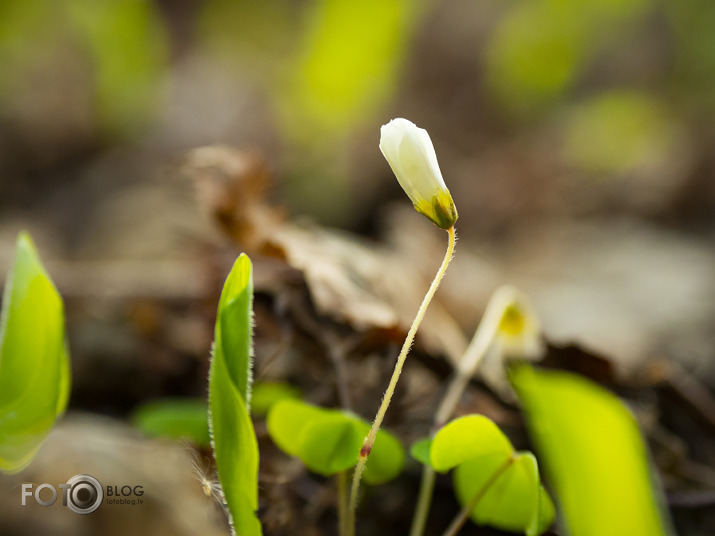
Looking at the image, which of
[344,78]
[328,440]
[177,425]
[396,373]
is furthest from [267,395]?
[344,78]

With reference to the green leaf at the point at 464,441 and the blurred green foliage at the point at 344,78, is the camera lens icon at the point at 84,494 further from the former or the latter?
the blurred green foliage at the point at 344,78

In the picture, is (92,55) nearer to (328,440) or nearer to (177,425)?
(177,425)

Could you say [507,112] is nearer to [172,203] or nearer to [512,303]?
[172,203]

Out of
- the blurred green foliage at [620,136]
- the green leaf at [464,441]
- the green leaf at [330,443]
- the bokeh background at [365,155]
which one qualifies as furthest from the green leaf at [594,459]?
the blurred green foliage at [620,136]

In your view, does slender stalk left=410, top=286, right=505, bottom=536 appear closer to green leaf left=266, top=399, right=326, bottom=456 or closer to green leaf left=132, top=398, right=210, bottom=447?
green leaf left=266, top=399, right=326, bottom=456

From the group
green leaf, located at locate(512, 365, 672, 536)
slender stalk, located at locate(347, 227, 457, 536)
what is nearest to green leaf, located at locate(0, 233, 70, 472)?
slender stalk, located at locate(347, 227, 457, 536)

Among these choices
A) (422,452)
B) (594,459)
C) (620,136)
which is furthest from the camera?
(620,136)
